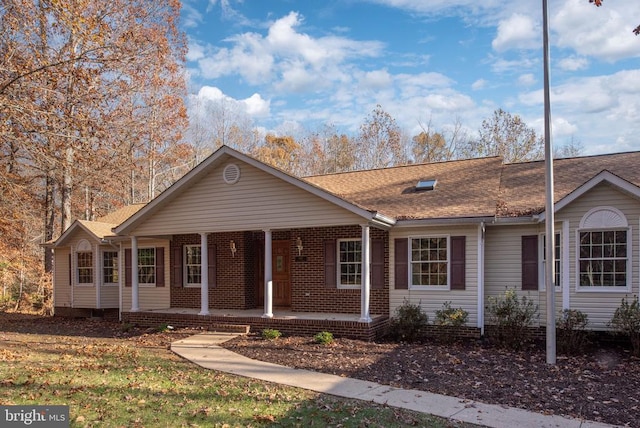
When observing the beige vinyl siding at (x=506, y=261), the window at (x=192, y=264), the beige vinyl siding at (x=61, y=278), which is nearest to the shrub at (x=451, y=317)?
the beige vinyl siding at (x=506, y=261)

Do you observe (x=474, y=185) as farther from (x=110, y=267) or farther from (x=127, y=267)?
(x=110, y=267)

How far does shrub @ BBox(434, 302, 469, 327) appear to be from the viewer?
11500 millimetres

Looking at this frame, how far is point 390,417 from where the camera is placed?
6.13m

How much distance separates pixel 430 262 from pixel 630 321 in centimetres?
440

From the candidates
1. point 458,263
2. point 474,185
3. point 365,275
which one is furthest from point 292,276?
point 474,185

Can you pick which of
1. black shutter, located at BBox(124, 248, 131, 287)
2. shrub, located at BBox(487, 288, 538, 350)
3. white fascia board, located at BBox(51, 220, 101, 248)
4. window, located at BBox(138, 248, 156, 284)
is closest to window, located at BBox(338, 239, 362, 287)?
shrub, located at BBox(487, 288, 538, 350)

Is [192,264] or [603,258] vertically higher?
[603,258]

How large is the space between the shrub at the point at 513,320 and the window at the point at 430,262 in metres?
1.51

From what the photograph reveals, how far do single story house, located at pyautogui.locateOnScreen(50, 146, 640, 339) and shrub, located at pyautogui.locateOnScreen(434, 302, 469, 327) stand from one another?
0.32 metres

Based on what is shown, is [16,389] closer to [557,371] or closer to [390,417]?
[390,417]

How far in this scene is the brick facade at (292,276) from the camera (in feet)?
44.2

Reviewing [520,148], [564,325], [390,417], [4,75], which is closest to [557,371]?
[564,325]

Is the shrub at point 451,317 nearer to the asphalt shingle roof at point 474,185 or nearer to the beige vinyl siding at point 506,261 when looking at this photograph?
the beige vinyl siding at point 506,261

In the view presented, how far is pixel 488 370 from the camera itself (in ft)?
28.6
